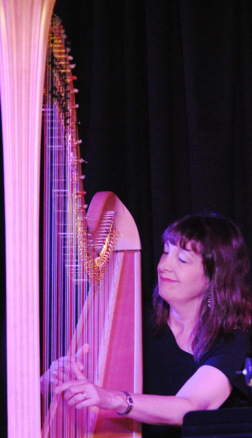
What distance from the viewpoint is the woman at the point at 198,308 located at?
2.04 m

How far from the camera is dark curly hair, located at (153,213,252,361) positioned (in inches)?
82.4

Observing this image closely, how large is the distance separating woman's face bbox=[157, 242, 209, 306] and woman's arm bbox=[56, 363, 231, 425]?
1.06 feet

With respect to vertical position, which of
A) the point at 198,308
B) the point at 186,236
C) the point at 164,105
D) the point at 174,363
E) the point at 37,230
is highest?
the point at 164,105

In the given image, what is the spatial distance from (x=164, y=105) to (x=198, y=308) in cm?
111

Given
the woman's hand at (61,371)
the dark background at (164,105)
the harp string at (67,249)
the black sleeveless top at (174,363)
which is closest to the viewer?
the harp string at (67,249)

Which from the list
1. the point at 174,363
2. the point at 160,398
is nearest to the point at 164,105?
the point at 174,363

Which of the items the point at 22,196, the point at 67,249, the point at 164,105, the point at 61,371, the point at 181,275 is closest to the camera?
the point at 22,196

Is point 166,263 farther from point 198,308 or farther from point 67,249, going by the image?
point 67,249

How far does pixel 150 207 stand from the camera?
3080 mm

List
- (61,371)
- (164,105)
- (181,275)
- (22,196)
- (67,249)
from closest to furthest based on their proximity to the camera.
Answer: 1. (22,196)
2. (61,371)
3. (67,249)
4. (181,275)
5. (164,105)

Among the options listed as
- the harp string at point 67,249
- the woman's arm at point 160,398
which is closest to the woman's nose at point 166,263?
the harp string at point 67,249

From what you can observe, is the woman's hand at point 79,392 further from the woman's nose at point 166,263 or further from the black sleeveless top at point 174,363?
the woman's nose at point 166,263

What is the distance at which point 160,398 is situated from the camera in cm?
170

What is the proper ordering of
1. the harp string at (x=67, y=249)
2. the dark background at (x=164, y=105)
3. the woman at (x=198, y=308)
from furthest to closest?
1. the dark background at (x=164, y=105)
2. the woman at (x=198, y=308)
3. the harp string at (x=67, y=249)
